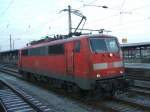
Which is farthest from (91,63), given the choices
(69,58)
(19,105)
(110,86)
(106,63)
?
(19,105)

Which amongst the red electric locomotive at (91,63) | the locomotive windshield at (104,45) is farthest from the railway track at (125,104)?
the locomotive windshield at (104,45)

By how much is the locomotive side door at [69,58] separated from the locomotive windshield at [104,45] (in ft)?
4.67

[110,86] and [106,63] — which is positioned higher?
[106,63]

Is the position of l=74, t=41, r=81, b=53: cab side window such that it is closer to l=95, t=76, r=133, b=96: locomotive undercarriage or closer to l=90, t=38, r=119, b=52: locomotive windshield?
l=90, t=38, r=119, b=52: locomotive windshield

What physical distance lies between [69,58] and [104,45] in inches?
79.5

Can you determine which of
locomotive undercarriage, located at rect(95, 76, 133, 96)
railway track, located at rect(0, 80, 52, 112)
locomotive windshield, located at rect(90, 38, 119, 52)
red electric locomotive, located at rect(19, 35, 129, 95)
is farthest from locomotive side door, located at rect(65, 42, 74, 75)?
railway track, located at rect(0, 80, 52, 112)

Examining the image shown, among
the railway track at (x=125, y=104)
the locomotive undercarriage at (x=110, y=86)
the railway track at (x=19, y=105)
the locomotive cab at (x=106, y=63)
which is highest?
the locomotive cab at (x=106, y=63)

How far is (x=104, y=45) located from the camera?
13.8 m

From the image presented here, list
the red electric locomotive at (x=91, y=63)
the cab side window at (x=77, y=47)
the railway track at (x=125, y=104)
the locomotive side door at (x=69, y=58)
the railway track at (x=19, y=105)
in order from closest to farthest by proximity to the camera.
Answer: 1. the railway track at (x=125, y=104)
2. the railway track at (x=19, y=105)
3. the red electric locomotive at (x=91, y=63)
4. the cab side window at (x=77, y=47)
5. the locomotive side door at (x=69, y=58)

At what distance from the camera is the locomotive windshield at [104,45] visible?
1353cm

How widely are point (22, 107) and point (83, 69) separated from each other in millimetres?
3115

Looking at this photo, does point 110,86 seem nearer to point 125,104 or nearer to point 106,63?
point 106,63

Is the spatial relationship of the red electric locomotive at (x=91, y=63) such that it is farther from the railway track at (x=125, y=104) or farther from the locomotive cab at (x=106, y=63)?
the railway track at (x=125, y=104)

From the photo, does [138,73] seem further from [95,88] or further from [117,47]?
[95,88]
